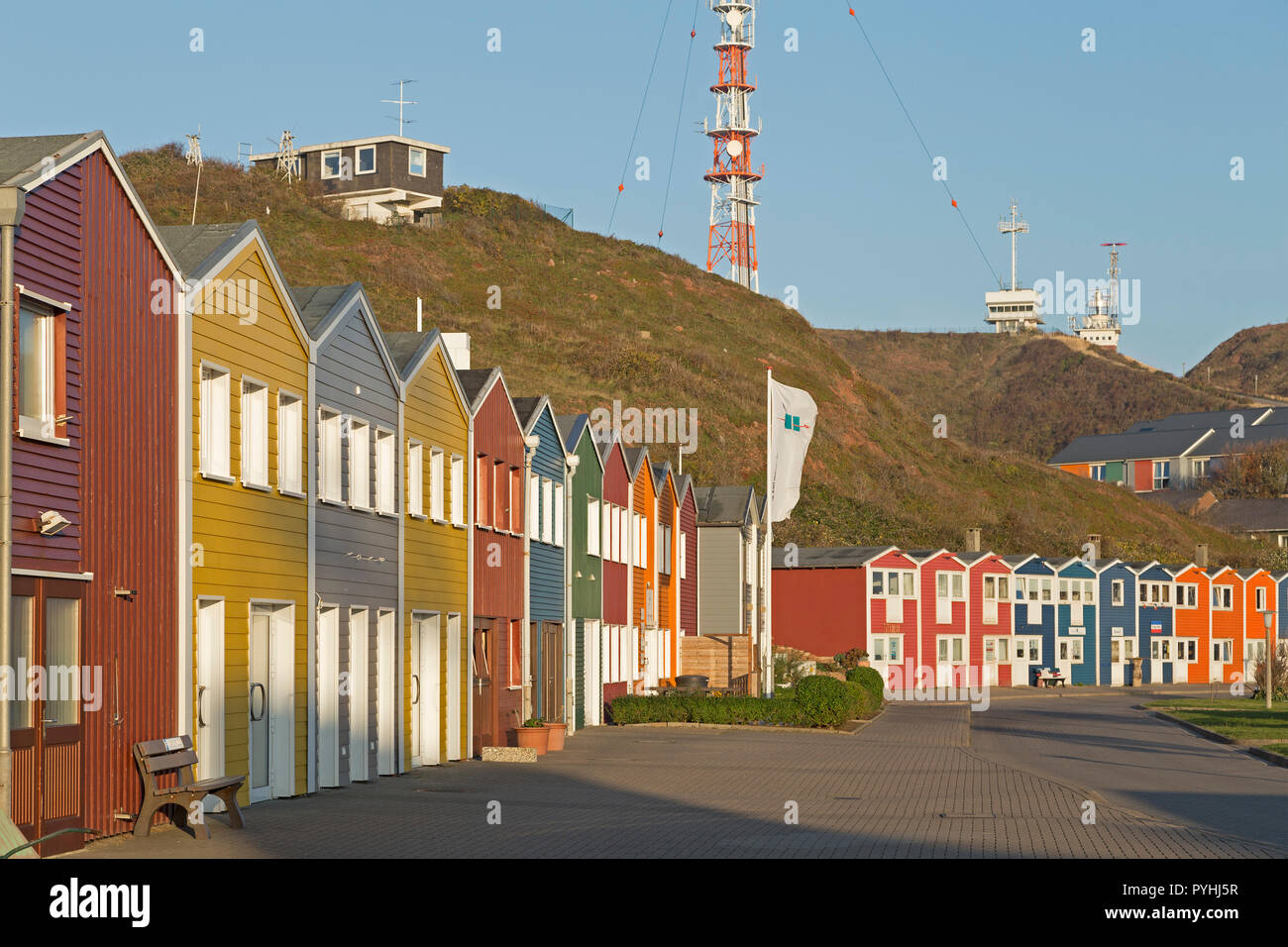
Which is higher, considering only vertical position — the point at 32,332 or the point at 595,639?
the point at 32,332

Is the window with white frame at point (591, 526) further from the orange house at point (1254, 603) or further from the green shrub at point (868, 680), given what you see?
the orange house at point (1254, 603)

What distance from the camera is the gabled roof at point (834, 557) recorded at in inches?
2689

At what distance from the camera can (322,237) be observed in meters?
91.2

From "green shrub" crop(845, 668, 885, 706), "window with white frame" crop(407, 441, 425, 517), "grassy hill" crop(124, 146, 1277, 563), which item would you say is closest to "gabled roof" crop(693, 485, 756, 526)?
"green shrub" crop(845, 668, 885, 706)

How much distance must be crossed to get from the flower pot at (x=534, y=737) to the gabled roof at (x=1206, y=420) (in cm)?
11998

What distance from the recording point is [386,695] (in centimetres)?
2347

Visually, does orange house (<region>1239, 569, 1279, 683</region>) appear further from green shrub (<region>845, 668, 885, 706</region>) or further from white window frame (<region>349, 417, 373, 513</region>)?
white window frame (<region>349, 417, 373, 513</region>)

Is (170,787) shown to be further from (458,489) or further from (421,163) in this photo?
(421,163)

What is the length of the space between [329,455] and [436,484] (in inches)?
195

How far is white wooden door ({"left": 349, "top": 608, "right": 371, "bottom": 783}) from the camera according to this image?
22.0 m

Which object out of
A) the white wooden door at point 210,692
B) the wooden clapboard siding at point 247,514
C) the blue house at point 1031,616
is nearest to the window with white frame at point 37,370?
the wooden clapboard siding at point 247,514

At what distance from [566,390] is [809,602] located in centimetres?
1994

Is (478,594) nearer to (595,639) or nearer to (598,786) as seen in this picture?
(598,786)
